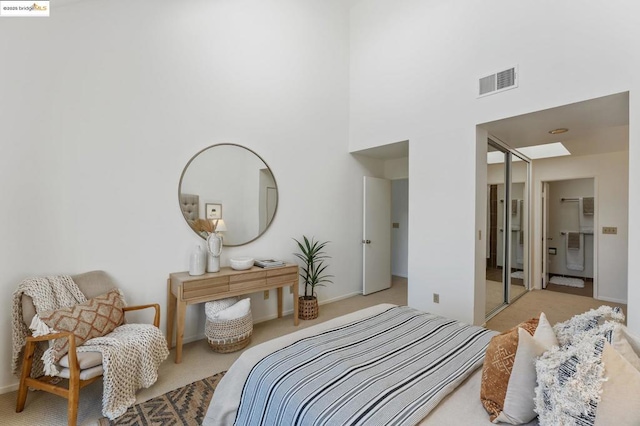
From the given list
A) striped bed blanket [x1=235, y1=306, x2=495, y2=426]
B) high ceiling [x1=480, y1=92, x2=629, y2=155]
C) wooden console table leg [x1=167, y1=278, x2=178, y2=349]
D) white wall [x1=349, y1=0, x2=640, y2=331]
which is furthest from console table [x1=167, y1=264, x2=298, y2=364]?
high ceiling [x1=480, y1=92, x2=629, y2=155]

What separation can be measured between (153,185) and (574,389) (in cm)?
316

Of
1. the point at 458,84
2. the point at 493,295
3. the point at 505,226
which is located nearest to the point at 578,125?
the point at 458,84

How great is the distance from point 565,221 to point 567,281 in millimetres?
1374

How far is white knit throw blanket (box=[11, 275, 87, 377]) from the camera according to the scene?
206cm

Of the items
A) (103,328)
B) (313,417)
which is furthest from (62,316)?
(313,417)

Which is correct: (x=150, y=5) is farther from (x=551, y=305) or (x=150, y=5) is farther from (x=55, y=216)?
(x=551, y=305)

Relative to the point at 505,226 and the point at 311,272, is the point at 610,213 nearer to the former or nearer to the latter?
the point at 505,226

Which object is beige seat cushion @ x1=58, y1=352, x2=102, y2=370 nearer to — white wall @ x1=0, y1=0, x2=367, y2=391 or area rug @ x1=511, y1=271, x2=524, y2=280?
white wall @ x1=0, y1=0, x2=367, y2=391

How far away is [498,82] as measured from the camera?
3070 mm

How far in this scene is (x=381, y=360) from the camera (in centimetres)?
151

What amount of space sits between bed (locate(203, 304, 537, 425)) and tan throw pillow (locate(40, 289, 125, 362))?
1.11m

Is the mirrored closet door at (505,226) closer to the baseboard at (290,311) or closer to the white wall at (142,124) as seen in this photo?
the baseboard at (290,311)

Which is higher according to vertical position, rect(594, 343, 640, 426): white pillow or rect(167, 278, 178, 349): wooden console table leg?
rect(594, 343, 640, 426): white pillow

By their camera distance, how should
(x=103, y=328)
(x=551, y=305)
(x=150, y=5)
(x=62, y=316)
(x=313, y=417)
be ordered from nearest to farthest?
(x=313, y=417) < (x=62, y=316) < (x=103, y=328) < (x=150, y=5) < (x=551, y=305)
